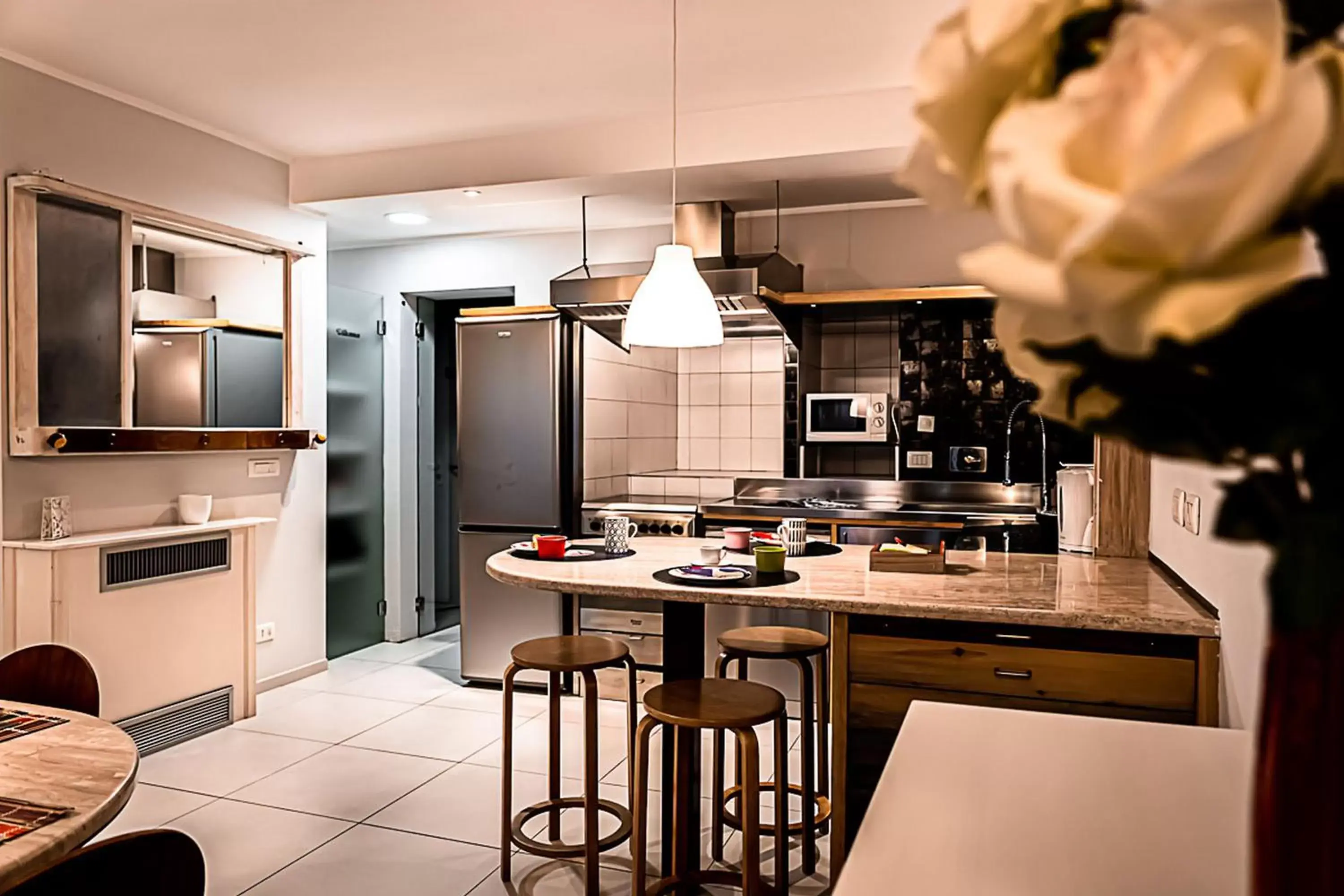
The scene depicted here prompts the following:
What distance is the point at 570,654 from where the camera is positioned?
2854 millimetres

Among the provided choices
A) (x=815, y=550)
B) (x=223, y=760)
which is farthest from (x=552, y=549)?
(x=223, y=760)

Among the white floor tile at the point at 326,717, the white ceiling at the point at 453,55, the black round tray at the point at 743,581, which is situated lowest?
the white floor tile at the point at 326,717

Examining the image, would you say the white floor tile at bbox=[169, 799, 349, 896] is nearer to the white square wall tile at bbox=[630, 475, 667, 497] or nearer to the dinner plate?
the dinner plate

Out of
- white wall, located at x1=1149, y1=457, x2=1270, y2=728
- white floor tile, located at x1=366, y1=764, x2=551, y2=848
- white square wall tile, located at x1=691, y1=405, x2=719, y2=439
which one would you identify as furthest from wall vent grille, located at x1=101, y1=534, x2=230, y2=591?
white wall, located at x1=1149, y1=457, x2=1270, y2=728

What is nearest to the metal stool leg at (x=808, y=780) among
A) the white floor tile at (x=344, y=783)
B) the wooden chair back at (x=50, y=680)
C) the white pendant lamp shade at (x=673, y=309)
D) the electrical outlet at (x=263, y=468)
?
the white pendant lamp shade at (x=673, y=309)

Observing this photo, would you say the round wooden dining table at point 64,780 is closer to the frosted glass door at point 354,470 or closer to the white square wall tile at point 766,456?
the frosted glass door at point 354,470

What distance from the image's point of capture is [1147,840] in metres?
0.90

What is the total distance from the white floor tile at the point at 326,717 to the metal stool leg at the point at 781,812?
2288mm

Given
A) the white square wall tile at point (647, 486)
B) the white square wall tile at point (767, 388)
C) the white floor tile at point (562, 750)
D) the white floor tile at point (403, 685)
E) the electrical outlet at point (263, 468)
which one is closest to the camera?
the white floor tile at point (562, 750)

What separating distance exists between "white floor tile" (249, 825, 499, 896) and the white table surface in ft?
6.55

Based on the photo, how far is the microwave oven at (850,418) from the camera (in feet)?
16.9

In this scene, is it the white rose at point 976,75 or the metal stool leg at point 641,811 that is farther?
the metal stool leg at point 641,811

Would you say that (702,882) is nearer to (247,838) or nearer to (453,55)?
(247,838)

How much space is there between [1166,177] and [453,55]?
3.58 metres
